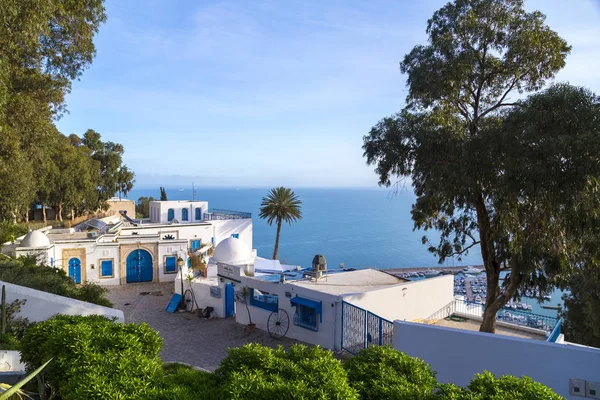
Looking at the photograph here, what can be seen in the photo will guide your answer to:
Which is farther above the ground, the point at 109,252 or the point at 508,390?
the point at 508,390

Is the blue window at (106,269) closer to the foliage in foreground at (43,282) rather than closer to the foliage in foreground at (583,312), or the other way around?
the foliage in foreground at (43,282)

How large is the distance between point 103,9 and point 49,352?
11.2m

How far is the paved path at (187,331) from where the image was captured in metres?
14.4

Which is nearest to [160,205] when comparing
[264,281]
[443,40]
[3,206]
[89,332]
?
[3,206]

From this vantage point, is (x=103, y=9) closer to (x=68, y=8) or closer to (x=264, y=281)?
(x=68, y=8)

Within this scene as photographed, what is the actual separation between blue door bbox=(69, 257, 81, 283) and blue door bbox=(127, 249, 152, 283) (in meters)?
2.93

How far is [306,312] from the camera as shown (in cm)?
1572

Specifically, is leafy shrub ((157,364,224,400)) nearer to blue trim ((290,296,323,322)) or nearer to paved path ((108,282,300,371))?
paved path ((108,282,300,371))

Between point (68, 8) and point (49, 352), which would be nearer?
point (49, 352)

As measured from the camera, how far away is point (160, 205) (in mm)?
40188

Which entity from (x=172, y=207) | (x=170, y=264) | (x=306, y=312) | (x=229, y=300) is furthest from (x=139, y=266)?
(x=306, y=312)

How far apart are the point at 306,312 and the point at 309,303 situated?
609mm

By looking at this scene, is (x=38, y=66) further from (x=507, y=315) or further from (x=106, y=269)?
(x=507, y=315)

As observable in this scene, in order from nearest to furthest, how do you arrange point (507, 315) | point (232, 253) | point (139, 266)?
1. point (507, 315)
2. point (232, 253)
3. point (139, 266)
